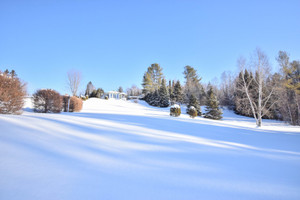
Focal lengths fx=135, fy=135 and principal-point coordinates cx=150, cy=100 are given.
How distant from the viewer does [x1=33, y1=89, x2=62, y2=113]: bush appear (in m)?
8.96

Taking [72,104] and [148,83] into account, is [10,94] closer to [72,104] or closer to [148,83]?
[72,104]

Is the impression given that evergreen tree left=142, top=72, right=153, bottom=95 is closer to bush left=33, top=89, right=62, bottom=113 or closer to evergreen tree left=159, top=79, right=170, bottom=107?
evergreen tree left=159, top=79, right=170, bottom=107

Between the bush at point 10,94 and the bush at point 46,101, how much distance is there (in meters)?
2.73

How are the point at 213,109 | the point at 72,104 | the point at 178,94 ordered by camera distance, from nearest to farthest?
the point at 72,104 < the point at 213,109 < the point at 178,94

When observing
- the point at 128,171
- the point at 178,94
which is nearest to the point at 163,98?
the point at 178,94

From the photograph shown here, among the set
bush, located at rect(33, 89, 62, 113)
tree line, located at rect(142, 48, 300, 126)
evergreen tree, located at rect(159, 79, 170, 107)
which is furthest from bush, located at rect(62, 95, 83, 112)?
evergreen tree, located at rect(159, 79, 170, 107)

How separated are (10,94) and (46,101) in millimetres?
3290

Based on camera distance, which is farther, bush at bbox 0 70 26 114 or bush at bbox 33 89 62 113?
bush at bbox 33 89 62 113

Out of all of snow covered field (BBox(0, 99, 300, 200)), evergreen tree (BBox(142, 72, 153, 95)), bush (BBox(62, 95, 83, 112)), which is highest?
evergreen tree (BBox(142, 72, 153, 95))

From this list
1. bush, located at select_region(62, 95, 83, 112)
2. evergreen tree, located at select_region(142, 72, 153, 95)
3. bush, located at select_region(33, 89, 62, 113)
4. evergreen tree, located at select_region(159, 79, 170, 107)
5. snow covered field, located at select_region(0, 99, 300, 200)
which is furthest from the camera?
evergreen tree, located at select_region(142, 72, 153, 95)

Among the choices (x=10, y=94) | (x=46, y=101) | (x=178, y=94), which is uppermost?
(x=178, y=94)

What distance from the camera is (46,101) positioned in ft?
29.5

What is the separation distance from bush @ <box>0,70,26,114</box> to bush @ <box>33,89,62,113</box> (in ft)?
8.95

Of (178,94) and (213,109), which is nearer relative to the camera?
(213,109)
